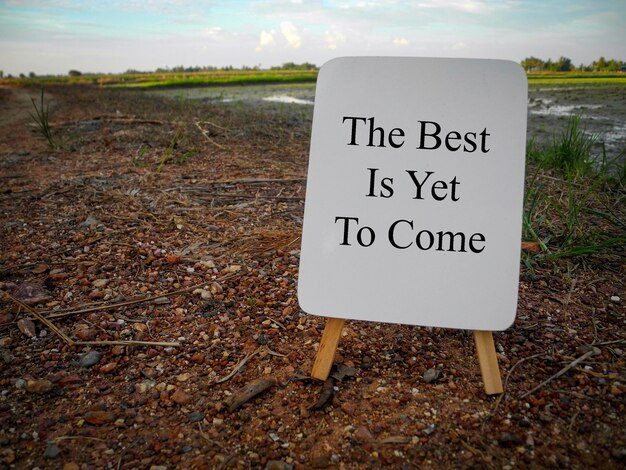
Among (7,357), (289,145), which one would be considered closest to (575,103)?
(289,145)

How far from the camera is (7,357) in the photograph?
1.82m

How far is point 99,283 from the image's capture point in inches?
94.3

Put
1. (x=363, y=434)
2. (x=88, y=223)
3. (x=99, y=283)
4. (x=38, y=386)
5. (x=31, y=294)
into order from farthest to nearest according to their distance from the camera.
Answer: (x=88, y=223)
(x=99, y=283)
(x=31, y=294)
(x=38, y=386)
(x=363, y=434)

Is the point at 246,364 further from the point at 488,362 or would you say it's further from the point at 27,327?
the point at 27,327

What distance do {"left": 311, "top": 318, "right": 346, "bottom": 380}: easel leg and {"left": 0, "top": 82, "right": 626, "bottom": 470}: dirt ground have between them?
2.7 inches

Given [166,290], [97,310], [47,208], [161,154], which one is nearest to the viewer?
[97,310]

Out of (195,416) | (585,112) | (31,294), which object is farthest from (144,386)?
(585,112)

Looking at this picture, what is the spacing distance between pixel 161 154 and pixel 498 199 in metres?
4.43

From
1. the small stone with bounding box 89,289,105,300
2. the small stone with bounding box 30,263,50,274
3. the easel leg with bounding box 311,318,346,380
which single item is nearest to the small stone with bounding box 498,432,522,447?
the easel leg with bounding box 311,318,346,380

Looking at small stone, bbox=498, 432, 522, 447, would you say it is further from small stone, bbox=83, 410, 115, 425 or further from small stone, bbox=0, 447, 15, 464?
small stone, bbox=0, 447, 15, 464

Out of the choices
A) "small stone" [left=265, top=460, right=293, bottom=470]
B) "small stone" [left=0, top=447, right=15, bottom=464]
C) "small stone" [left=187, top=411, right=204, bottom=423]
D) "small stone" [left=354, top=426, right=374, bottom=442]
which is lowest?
"small stone" [left=0, top=447, right=15, bottom=464]

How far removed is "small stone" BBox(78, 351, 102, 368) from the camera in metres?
1.80

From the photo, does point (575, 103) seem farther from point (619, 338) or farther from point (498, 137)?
point (498, 137)

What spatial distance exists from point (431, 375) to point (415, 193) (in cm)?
71
